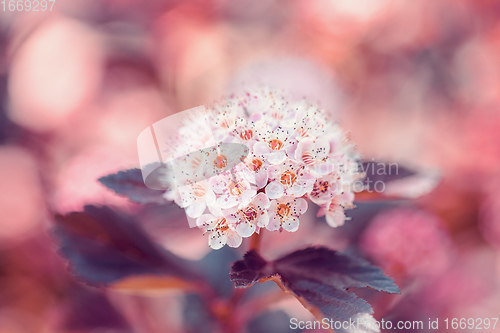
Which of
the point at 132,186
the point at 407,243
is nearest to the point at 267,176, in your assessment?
the point at 132,186

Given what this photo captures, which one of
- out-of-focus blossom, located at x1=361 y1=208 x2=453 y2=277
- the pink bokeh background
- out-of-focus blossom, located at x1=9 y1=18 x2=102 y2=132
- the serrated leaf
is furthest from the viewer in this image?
out-of-focus blossom, located at x1=9 y1=18 x2=102 y2=132

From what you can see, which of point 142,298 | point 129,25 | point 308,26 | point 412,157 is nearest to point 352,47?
point 308,26

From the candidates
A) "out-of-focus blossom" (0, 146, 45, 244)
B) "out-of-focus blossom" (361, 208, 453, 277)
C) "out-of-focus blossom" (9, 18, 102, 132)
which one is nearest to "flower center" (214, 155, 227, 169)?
"out-of-focus blossom" (361, 208, 453, 277)

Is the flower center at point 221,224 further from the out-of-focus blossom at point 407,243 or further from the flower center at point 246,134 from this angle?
the out-of-focus blossom at point 407,243

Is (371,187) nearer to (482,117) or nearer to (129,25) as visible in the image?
(482,117)

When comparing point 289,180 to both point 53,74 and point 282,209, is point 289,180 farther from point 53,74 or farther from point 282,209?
point 53,74

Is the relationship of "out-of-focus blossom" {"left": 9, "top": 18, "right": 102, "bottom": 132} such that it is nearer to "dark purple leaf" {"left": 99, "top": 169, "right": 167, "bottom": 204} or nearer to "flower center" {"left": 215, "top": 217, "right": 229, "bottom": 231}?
"dark purple leaf" {"left": 99, "top": 169, "right": 167, "bottom": 204}
